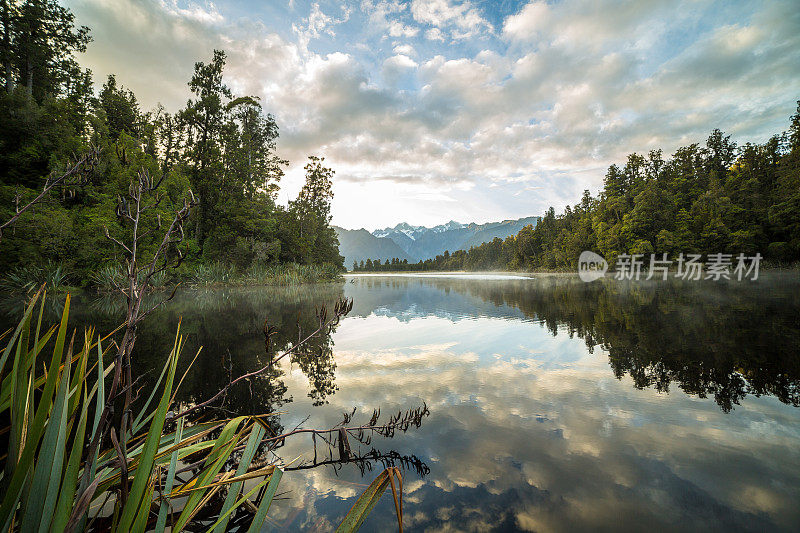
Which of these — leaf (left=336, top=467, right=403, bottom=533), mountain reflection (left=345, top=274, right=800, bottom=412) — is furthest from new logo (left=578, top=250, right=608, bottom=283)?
leaf (left=336, top=467, right=403, bottom=533)

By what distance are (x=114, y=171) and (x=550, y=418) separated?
2699 cm

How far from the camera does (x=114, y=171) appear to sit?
19609 mm

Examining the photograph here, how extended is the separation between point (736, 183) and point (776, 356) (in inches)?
2018

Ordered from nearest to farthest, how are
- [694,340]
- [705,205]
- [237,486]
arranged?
[237,486], [694,340], [705,205]

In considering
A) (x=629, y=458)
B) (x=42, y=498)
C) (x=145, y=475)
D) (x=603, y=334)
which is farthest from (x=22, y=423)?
(x=603, y=334)

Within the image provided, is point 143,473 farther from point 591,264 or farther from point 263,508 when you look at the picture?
point 591,264

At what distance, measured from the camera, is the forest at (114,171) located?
612 inches

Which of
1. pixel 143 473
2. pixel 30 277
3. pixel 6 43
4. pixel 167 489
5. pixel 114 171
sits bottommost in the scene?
pixel 167 489

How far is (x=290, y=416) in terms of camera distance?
130 inches

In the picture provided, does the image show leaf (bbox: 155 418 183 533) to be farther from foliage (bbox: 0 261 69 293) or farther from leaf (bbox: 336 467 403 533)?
foliage (bbox: 0 261 69 293)

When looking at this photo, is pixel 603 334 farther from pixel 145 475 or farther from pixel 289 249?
pixel 289 249

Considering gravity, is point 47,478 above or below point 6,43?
below

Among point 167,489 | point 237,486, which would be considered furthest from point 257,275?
point 237,486

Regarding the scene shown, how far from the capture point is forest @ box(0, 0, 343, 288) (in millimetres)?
15547
